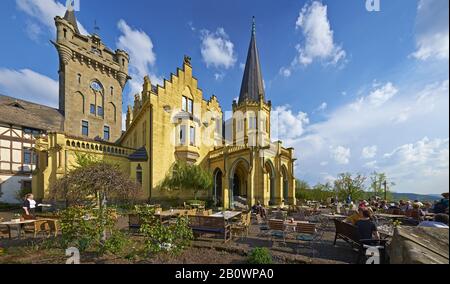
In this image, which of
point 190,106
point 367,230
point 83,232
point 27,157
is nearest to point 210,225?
point 83,232

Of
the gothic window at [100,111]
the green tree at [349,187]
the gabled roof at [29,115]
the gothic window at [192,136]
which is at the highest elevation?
the gothic window at [100,111]

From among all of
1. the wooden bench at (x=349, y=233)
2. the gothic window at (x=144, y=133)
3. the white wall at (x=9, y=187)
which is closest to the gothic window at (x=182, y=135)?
the gothic window at (x=144, y=133)

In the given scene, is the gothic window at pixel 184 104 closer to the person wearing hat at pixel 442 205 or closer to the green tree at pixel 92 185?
the green tree at pixel 92 185

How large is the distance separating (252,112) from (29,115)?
27.7 metres

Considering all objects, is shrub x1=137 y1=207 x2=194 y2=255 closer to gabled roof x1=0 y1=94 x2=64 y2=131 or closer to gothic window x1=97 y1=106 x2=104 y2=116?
gabled roof x1=0 y1=94 x2=64 y2=131

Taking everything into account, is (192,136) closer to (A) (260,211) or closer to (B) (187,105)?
(B) (187,105)

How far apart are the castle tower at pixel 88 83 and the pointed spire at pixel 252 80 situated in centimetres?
2153

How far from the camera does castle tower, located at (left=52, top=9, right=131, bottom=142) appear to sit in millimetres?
29516

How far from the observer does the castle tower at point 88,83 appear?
29.5 metres

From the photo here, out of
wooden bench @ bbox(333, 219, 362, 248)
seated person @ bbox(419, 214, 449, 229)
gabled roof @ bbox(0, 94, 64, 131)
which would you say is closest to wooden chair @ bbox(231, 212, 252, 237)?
wooden bench @ bbox(333, 219, 362, 248)

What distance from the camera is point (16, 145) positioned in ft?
78.8

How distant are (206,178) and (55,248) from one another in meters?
13.1
